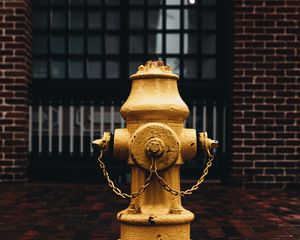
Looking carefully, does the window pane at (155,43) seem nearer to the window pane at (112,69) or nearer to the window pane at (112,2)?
the window pane at (112,69)

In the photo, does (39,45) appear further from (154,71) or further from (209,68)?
(154,71)

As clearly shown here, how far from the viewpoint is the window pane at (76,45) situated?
911 cm

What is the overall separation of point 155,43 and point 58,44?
1534 mm

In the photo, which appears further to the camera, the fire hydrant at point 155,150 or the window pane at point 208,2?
the window pane at point 208,2

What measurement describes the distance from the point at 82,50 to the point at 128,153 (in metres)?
5.86

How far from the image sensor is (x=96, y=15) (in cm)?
909

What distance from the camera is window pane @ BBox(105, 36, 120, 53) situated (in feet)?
29.9

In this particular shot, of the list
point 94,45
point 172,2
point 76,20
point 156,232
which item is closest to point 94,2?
point 76,20

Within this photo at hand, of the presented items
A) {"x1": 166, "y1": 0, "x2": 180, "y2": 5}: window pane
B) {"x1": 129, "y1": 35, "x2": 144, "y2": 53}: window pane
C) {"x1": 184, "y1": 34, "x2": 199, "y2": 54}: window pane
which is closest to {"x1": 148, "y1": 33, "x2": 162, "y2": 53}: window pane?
{"x1": 129, "y1": 35, "x2": 144, "y2": 53}: window pane

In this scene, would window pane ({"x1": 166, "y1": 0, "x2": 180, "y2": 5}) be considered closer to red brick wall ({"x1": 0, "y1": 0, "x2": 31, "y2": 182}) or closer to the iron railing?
the iron railing

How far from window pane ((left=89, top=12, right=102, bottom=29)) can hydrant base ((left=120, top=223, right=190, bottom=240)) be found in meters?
6.08

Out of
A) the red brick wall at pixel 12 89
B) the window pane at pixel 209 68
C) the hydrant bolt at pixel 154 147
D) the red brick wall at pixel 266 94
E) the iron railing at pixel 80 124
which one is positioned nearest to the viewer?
the hydrant bolt at pixel 154 147

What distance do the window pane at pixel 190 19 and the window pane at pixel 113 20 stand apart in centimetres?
107

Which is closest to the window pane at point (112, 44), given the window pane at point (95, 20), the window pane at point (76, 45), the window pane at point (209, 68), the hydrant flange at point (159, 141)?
the window pane at point (95, 20)
